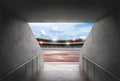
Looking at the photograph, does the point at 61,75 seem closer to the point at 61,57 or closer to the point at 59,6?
the point at 59,6

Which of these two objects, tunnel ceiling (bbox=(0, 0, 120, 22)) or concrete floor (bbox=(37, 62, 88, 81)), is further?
concrete floor (bbox=(37, 62, 88, 81))

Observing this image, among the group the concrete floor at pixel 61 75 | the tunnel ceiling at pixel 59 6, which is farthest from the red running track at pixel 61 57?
the tunnel ceiling at pixel 59 6

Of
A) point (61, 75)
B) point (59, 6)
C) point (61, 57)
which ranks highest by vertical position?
point (59, 6)

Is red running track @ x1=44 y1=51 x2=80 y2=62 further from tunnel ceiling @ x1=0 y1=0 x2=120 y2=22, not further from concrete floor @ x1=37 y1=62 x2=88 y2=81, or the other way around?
tunnel ceiling @ x1=0 y1=0 x2=120 y2=22

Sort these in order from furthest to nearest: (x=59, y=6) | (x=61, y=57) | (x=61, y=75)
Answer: (x=61, y=57) → (x=61, y=75) → (x=59, y=6)

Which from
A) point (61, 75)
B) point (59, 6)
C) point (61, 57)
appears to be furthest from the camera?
point (61, 57)

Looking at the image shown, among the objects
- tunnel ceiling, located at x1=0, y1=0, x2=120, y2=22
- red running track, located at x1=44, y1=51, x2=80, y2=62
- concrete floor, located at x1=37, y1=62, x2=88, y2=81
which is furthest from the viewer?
red running track, located at x1=44, y1=51, x2=80, y2=62

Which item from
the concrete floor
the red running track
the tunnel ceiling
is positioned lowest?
the concrete floor

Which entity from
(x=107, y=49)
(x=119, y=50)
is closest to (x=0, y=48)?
(x=119, y=50)

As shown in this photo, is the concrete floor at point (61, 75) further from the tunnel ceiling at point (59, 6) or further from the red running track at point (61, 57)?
the red running track at point (61, 57)

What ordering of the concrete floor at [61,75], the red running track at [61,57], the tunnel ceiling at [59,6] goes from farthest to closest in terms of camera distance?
the red running track at [61,57], the concrete floor at [61,75], the tunnel ceiling at [59,6]

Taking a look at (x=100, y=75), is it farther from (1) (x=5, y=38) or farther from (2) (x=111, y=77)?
(1) (x=5, y=38)

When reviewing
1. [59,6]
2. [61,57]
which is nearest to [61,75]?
[59,6]

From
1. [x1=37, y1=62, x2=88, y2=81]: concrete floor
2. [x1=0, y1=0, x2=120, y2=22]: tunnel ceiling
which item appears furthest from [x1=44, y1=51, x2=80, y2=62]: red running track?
[x1=0, y1=0, x2=120, y2=22]: tunnel ceiling
